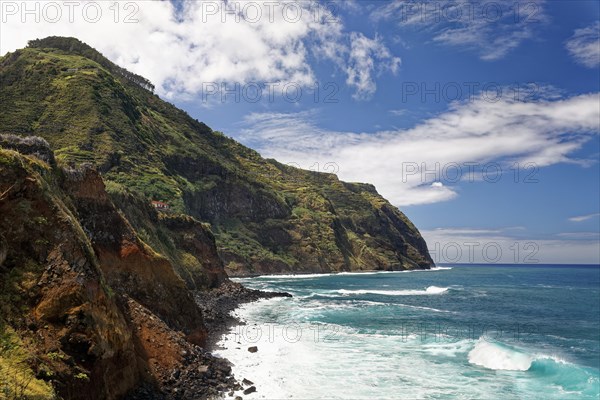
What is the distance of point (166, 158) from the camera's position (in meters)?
132

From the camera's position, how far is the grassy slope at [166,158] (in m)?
103

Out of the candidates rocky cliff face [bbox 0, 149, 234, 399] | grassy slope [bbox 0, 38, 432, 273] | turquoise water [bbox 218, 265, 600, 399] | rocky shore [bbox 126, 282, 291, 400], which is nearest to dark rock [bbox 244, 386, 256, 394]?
rocky shore [bbox 126, 282, 291, 400]

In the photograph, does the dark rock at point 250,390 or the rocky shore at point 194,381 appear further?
the dark rock at point 250,390

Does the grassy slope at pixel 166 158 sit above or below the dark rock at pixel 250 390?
above

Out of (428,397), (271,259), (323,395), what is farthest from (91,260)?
(271,259)

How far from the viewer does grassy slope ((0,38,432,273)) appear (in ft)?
338

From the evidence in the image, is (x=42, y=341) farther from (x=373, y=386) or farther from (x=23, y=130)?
(x=23, y=130)

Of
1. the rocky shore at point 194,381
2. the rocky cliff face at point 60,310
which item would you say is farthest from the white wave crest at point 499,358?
the rocky cliff face at point 60,310

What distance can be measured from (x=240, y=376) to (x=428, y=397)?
10793mm

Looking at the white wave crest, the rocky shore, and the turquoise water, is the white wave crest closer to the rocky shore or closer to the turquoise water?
the turquoise water

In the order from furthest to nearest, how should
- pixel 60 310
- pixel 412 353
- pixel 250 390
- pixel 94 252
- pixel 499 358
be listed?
pixel 412 353 < pixel 499 358 < pixel 250 390 < pixel 94 252 < pixel 60 310

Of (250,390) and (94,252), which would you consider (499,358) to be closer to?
(250,390)

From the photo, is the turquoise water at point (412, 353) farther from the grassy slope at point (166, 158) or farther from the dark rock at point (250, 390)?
Answer: the grassy slope at point (166, 158)

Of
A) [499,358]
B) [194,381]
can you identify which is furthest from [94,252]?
[499,358]
